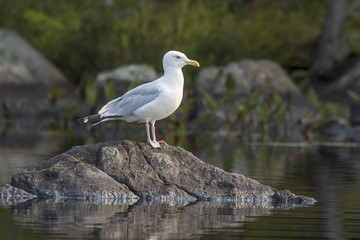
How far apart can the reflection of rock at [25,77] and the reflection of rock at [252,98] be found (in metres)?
4.83

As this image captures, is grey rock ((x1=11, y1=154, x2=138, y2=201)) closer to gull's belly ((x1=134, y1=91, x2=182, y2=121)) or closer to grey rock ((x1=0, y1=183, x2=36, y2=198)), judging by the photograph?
grey rock ((x1=0, y1=183, x2=36, y2=198))

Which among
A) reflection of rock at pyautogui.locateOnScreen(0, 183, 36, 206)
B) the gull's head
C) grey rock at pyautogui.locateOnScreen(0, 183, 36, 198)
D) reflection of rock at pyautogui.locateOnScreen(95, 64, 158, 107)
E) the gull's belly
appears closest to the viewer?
reflection of rock at pyautogui.locateOnScreen(0, 183, 36, 206)

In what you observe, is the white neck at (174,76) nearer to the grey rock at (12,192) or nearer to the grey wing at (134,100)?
the grey wing at (134,100)

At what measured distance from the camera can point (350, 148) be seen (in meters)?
17.7

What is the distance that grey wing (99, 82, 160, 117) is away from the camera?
9.80 m

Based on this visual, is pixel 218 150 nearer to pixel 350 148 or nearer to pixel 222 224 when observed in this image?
pixel 350 148

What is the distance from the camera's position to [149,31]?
29984 millimetres

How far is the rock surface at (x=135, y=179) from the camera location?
9266mm

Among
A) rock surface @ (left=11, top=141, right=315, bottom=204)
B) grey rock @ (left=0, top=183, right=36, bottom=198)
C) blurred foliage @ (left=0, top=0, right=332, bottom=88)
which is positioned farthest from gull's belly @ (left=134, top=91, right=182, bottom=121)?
blurred foliage @ (left=0, top=0, right=332, bottom=88)

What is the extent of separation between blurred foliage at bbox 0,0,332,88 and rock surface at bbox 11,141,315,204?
19214mm

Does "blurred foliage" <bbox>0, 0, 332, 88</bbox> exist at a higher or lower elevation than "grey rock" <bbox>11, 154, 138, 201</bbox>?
higher

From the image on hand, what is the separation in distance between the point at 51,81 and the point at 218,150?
44.0 ft

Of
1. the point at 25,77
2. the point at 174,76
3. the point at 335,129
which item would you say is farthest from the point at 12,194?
the point at 25,77

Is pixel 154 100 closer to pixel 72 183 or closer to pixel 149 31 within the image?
pixel 72 183
